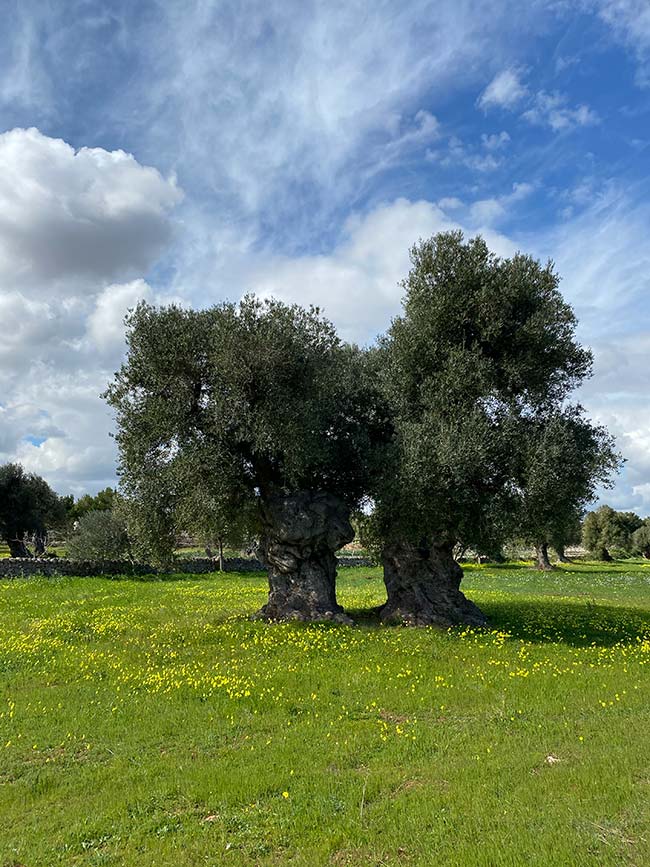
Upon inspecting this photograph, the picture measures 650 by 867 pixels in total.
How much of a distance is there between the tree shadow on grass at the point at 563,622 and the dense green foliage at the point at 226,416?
7153 millimetres

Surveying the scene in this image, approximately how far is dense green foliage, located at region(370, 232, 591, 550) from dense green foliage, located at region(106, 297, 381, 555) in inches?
96.3

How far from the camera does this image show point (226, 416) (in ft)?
69.7

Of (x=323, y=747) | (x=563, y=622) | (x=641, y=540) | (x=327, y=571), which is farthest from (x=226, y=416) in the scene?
(x=641, y=540)

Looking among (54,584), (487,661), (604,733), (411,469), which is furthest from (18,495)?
(604,733)

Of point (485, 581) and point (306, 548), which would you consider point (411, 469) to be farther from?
point (485, 581)

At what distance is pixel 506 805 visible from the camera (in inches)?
303

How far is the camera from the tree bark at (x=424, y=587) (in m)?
23.0

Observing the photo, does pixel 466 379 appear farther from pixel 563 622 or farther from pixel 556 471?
pixel 563 622

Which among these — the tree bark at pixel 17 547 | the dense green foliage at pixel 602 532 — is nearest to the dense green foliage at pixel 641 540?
the dense green foliage at pixel 602 532

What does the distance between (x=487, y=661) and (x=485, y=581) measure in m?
36.8

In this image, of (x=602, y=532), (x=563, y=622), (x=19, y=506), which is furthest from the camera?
(x=602, y=532)

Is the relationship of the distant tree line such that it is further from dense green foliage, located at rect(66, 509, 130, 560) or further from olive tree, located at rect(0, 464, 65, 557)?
olive tree, located at rect(0, 464, 65, 557)

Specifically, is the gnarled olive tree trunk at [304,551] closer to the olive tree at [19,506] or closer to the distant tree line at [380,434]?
the distant tree line at [380,434]

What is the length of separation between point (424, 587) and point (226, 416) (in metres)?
11.0
